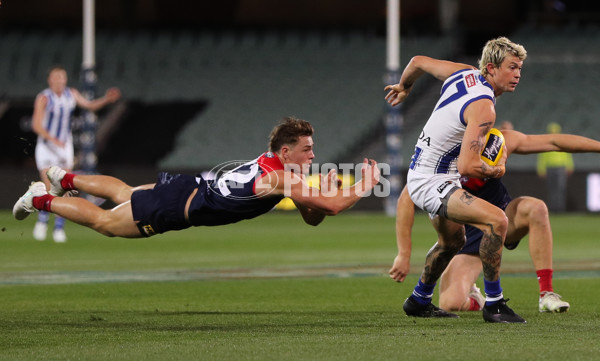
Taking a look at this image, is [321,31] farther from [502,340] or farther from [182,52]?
[502,340]

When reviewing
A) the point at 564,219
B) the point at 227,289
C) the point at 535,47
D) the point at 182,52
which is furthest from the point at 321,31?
the point at 227,289

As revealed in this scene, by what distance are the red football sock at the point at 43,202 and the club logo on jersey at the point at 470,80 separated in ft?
11.7

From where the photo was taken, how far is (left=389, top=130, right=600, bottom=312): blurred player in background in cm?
787

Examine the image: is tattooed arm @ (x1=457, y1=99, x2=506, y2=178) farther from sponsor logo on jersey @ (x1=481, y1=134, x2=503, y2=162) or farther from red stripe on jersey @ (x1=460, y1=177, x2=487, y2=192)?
red stripe on jersey @ (x1=460, y1=177, x2=487, y2=192)

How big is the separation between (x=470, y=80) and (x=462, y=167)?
74 cm

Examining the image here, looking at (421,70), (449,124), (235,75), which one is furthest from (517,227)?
(235,75)

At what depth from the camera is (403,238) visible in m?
7.85

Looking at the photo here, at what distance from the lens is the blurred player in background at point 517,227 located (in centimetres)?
787

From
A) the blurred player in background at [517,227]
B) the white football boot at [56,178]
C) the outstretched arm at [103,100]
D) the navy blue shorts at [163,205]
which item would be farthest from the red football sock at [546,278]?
the outstretched arm at [103,100]

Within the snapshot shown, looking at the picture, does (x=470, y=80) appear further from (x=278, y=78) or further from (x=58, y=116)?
(x=278, y=78)

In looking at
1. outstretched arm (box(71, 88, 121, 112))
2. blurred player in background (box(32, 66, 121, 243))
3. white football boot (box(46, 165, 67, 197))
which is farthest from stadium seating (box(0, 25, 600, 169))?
white football boot (box(46, 165, 67, 197))

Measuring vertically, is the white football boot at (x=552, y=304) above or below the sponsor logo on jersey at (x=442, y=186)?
below

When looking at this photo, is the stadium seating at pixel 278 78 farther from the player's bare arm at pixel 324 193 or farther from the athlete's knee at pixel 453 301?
the player's bare arm at pixel 324 193

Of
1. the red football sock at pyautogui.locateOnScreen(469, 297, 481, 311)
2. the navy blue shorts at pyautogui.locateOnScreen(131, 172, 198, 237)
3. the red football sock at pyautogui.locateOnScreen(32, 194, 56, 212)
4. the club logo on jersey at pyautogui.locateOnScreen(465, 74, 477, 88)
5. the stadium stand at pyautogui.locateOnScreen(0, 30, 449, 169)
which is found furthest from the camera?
the stadium stand at pyautogui.locateOnScreen(0, 30, 449, 169)
